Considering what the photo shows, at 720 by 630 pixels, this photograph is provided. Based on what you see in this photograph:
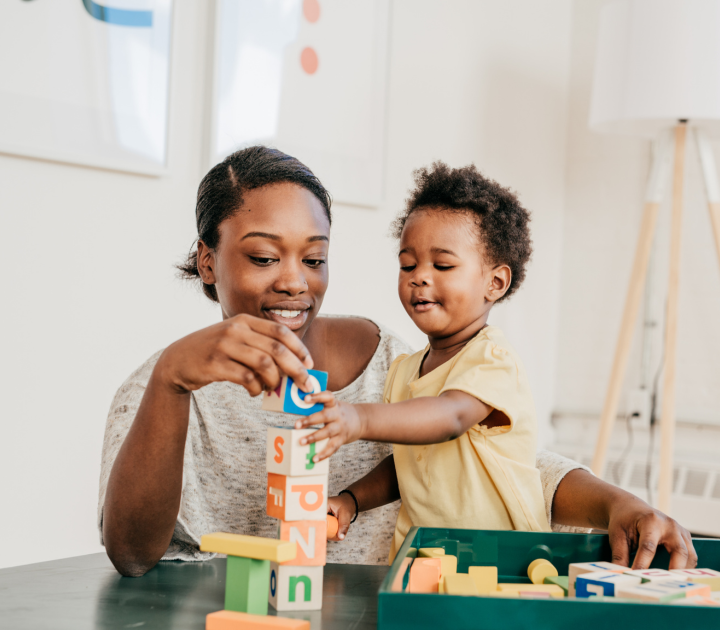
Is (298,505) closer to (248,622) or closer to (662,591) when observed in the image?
(248,622)

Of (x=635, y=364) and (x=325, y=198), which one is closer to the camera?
(x=325, y=198)

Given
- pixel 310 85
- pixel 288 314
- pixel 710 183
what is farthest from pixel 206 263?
pixel 710 183

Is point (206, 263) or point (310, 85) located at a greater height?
point (310, 85)

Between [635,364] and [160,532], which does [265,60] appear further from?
[635,364]

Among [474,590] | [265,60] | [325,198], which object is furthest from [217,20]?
[474,590]

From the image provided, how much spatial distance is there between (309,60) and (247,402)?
1.51 m

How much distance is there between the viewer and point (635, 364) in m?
3.40

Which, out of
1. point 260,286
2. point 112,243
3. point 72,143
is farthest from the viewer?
point 112,243

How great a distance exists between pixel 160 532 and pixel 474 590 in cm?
39

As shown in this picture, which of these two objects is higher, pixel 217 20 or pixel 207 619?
pixel 217 20

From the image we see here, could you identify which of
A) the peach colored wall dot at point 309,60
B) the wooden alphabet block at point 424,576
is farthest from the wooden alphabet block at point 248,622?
the peach colored wall dot at point 309,60

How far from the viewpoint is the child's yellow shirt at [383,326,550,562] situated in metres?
1.00

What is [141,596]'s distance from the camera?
0.77 meters

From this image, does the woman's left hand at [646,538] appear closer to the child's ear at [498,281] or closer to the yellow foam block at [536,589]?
the yellow foam block at [536,589]
